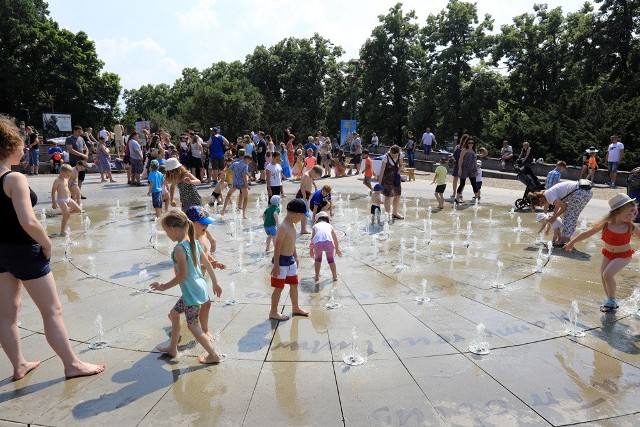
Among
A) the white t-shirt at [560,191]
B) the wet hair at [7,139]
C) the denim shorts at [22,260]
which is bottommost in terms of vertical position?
the denim shorts at [22,260]

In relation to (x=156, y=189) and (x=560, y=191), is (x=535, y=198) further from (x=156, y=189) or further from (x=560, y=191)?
(x=156, y=189)

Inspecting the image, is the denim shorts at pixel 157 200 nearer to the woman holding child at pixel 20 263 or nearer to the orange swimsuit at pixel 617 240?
the woman holding child at pixel 20 263

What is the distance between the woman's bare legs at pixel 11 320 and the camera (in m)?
4.14

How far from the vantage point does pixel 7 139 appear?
4.03 meters

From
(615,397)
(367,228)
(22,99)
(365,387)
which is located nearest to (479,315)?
(615,397)

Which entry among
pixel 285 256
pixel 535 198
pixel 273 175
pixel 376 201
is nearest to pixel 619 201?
pixel 285 256

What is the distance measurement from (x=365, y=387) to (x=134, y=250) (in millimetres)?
5853

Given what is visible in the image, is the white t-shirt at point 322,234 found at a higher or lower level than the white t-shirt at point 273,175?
lower

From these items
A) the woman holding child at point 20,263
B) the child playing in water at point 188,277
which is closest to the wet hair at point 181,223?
A: the child playing in water at point 188,277

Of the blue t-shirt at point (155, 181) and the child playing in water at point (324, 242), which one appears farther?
the blue t-shirt at point (155, 181)

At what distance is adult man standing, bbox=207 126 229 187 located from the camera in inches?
682

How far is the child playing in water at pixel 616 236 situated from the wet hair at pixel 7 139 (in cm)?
597

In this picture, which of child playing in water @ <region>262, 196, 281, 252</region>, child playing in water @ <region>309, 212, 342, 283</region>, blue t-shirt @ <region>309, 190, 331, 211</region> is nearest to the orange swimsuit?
child playing in water @ <region>309, 212, 342, 283</region>

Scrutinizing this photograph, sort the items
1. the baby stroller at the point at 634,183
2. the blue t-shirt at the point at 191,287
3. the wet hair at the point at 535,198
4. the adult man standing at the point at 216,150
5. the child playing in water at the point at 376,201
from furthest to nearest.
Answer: the adult man standing at the point at 216,150 → the wet hair at the point at 535,198 → the baby stroller at the point at 634,183 → the child playing in water at the point at 376,201 → the blue t-shirt at the point at 191,287
